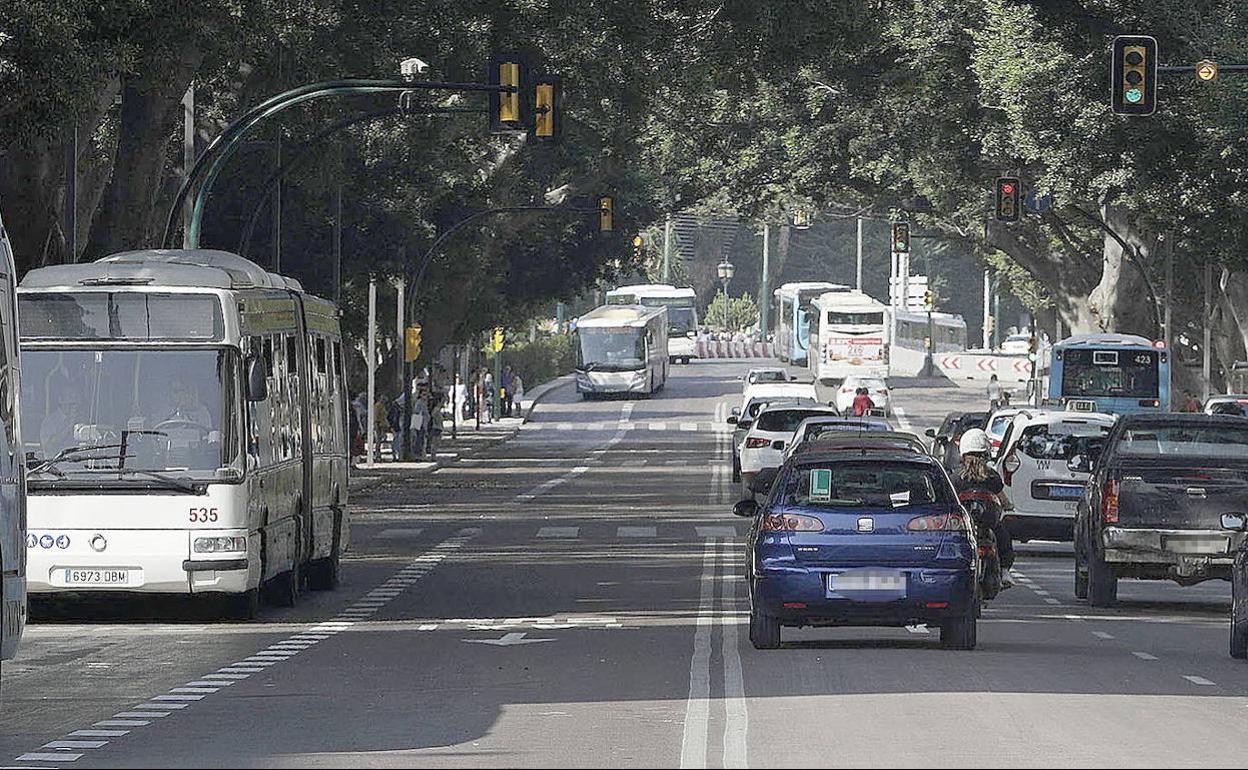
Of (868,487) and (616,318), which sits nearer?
(868,487)

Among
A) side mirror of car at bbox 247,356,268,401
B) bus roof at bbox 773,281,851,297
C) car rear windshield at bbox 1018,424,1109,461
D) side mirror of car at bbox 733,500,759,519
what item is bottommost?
side mirror of car at bbox 733,500,759,519

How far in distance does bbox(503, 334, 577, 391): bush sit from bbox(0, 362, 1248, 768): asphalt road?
A: 255 feet

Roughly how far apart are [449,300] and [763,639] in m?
49.8

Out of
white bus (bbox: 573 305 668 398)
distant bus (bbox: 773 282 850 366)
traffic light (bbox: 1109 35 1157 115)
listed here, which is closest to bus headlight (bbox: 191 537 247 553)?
traffic light (bbox: 1109 35 1157 115)

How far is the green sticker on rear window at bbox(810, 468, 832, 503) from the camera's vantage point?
1867cm

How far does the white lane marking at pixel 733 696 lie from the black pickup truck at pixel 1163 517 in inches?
135

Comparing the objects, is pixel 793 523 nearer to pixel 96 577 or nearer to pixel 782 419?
pixel 96 577

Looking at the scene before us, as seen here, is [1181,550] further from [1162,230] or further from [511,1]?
[1162,230]

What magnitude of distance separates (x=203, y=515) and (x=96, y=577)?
38.9 inches

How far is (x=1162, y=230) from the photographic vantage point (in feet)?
188

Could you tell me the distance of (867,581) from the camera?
18.3 metres

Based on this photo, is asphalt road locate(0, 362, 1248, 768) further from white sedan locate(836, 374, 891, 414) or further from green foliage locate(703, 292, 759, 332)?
green foliage locate(703, 292, 759, 332)

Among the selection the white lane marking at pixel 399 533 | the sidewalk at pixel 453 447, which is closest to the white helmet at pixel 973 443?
the white lane marking at pixel 399 533

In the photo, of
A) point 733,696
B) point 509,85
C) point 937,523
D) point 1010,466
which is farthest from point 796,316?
point 733,696
